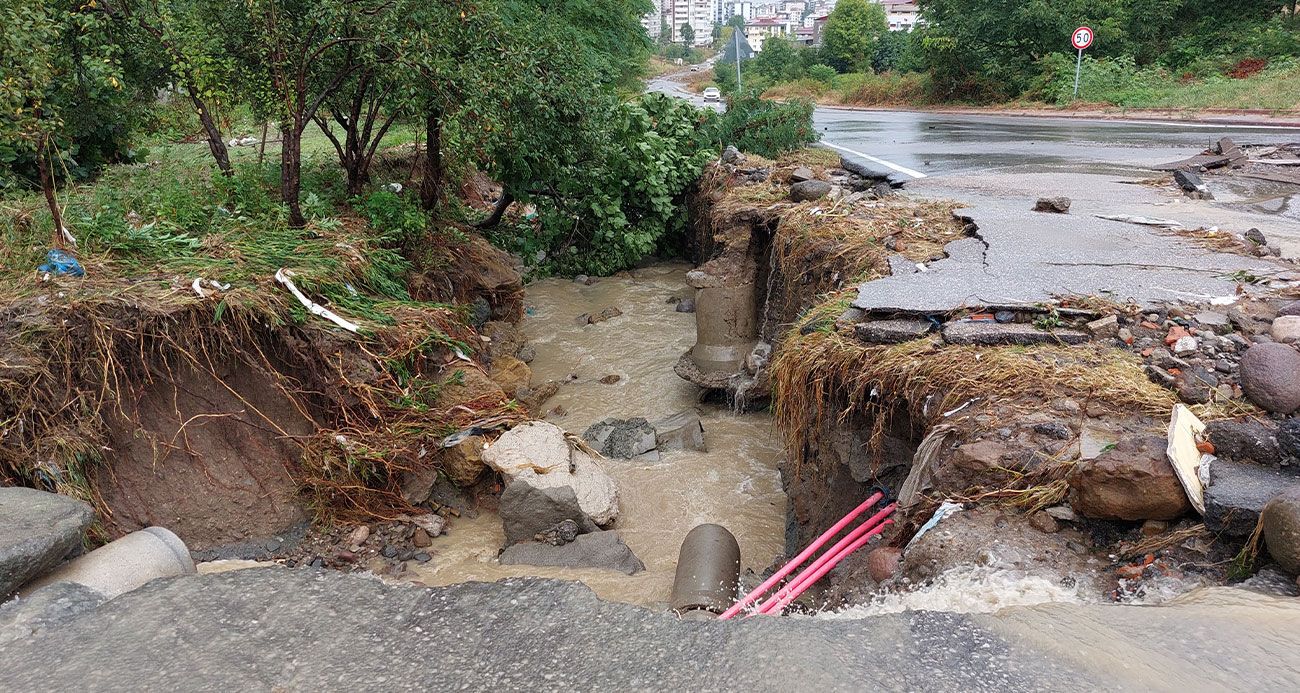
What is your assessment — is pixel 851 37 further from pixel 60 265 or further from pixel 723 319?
pixel 60 265

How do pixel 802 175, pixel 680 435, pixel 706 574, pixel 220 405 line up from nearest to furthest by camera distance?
1. pixel 706 574
2. pixel 220 405
3. pixel 680 435
4. pixel 802 175

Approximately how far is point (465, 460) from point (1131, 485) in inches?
168

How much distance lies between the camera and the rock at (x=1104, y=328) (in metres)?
3.81

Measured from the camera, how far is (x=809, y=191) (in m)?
7.77

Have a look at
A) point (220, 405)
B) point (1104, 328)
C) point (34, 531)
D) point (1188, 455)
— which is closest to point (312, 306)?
Result: point (220, 405)

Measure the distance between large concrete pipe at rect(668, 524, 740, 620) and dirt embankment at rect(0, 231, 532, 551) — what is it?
185cm

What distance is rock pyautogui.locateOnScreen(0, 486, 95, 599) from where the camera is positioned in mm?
2580

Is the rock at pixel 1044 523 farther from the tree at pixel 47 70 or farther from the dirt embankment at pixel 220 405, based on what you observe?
the tree at pixel 47 70

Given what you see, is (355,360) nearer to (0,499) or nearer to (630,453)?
(630,453)

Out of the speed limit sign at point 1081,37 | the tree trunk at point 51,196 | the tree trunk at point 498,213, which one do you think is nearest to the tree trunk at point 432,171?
the tree trunk at point 498,213

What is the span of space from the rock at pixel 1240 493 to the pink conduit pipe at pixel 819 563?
1269 millimetres

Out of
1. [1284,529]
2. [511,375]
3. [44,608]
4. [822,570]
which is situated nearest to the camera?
[1284,529]

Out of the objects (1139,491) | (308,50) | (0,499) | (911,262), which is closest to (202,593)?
(0,499)

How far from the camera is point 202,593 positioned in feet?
8.32
